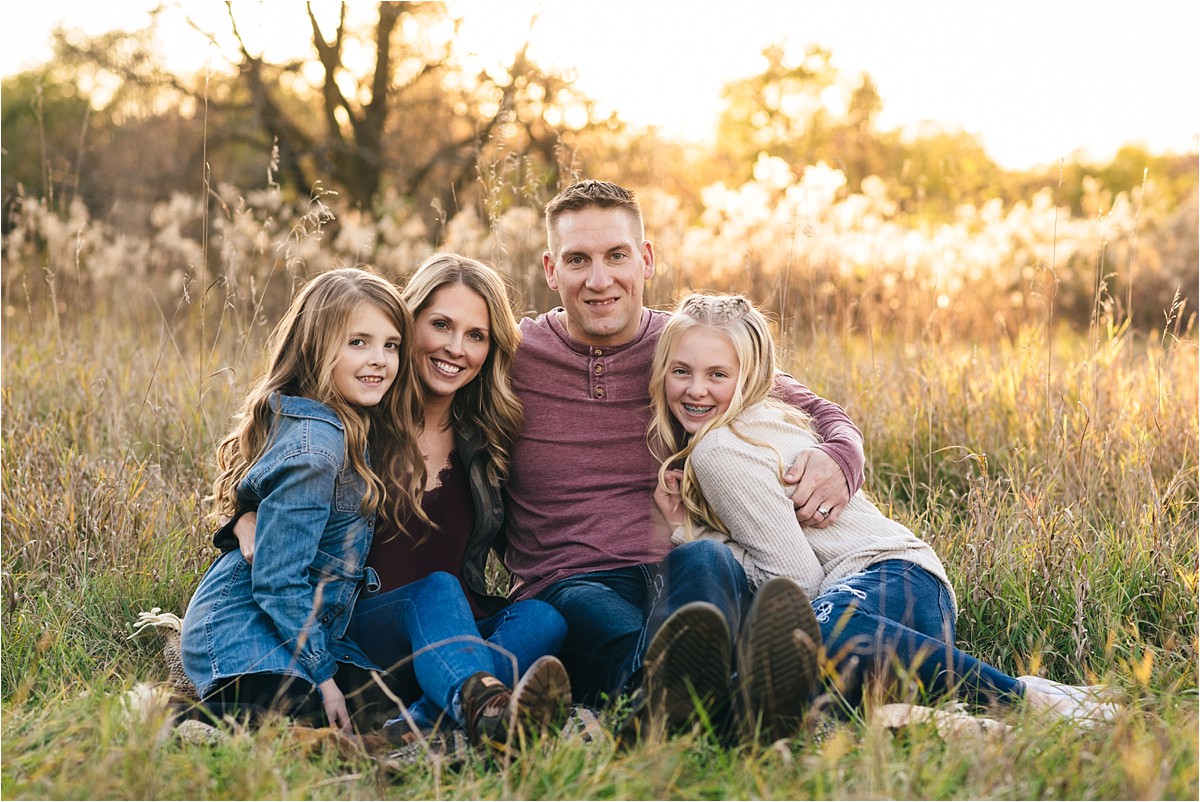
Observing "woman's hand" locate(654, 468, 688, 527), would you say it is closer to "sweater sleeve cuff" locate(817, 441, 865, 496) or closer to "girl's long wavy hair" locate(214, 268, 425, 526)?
"sweater sleeve cuff" locate(817, 441, 865, 496)

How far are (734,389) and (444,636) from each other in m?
0.99

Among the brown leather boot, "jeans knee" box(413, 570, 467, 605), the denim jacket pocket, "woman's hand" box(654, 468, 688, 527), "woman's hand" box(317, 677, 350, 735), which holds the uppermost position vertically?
the denim jacket pocket

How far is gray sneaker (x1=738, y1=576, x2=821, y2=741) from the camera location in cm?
212

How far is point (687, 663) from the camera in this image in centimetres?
216

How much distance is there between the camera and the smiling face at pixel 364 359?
8.93 ft

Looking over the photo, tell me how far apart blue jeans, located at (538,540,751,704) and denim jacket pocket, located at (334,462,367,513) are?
0.57 metres

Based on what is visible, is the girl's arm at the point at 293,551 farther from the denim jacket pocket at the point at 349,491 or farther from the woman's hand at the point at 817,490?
the woman's hand at the point at 817,490

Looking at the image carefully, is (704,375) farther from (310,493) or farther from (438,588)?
(310,493)

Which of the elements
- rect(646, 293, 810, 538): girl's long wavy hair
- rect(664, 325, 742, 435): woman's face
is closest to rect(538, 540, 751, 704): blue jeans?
rect(646, 293, 810, 538): girl's long wavy hair

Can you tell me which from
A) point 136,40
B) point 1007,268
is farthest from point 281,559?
point 136,40

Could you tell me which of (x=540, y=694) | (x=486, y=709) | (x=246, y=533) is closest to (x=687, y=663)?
(x=540, y=694)

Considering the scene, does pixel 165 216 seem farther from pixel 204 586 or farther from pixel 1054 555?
pixel 1054 555

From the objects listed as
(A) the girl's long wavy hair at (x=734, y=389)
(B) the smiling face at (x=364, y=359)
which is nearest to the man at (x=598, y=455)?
(A) the girl's long wavy hair at (x=734, y=389)

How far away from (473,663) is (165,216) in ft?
17.1
